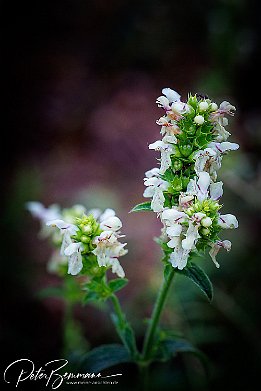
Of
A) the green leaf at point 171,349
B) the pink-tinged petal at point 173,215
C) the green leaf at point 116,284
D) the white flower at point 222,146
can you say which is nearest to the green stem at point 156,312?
the green leaf at point 171,349

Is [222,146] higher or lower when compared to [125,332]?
higher

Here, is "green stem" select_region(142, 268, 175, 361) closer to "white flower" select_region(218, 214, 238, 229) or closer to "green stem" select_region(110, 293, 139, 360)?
"green stem" select_region(110, 293, 139, 360)

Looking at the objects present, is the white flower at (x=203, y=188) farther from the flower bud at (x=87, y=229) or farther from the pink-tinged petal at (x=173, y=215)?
the flower bud at (x=87, y=229)

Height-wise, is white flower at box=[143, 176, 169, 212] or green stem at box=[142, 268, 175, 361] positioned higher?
white flower at box=[143, 176, 169, 212]

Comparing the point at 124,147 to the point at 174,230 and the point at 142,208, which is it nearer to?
the point at 142,208

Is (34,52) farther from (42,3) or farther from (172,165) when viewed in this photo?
(172,165)

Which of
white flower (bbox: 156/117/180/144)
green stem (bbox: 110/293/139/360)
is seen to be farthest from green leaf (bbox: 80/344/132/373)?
white flower (bbox: 156/117/180/144)

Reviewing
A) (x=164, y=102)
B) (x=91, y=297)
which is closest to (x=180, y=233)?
(x=164, y=102)
